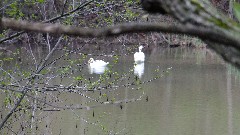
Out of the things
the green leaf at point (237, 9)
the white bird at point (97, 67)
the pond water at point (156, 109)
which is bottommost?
the pond water at point (156, 109)

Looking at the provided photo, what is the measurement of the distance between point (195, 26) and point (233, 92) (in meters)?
11.0

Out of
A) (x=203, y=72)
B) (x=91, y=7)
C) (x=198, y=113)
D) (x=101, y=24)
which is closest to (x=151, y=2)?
(x=91, y=7)

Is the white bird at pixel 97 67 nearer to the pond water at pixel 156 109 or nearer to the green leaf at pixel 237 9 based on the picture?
the pond water at pixel 156 109

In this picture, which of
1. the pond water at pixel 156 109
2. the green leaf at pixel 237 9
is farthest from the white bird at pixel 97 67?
the green leaf at pixel 237 9

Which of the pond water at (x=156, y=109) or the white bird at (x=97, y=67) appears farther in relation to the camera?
the white bird at (x=97, y=67)

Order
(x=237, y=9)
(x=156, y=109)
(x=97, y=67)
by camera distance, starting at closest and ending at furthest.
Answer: (x=237, y=9) < (x=156, y=109) < (x=97, y=67)

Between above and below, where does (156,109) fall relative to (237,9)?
below

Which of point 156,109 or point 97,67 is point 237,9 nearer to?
point 156,109

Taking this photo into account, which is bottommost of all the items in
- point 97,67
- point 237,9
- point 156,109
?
point 156,109

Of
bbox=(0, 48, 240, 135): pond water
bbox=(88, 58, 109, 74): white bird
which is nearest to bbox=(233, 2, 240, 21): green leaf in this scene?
bbox=(0, 48, 240, 135): pond water

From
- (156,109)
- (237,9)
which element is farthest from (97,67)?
(237,9)

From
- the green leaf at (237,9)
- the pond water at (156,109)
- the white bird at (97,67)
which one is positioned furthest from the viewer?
the white bird at (97,67)

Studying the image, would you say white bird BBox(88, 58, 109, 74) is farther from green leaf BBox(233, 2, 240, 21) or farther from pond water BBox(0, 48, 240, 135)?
green leaf BBox(233, 2, 240, 21)

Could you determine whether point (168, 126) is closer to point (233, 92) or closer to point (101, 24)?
point (233, 92)
